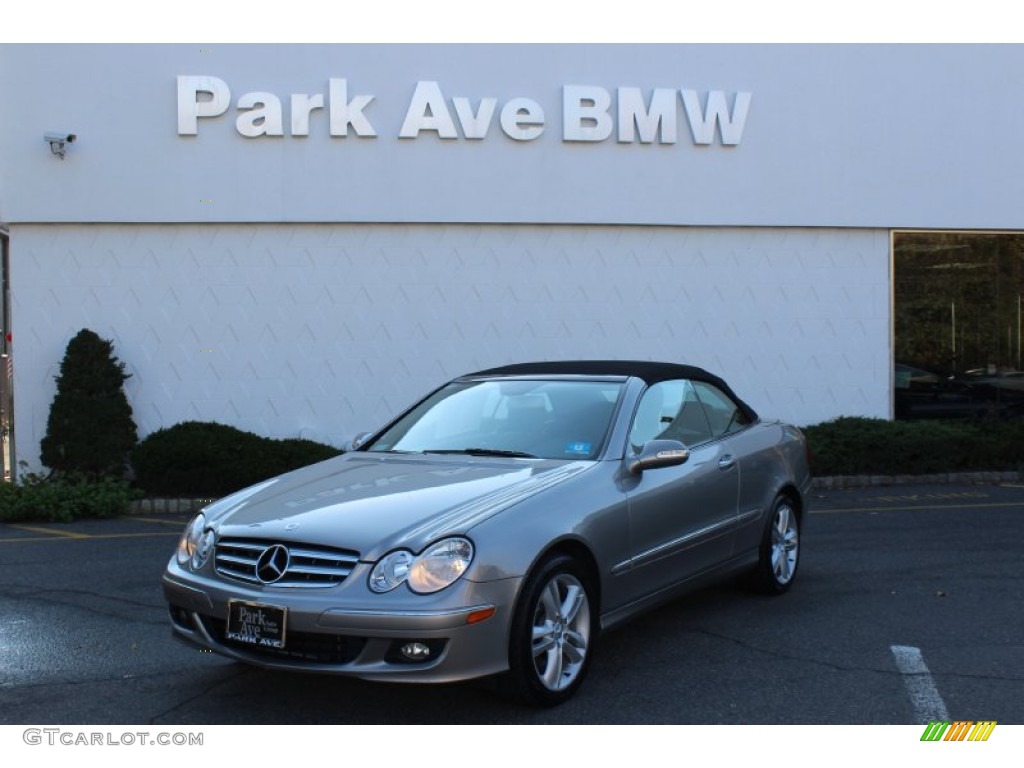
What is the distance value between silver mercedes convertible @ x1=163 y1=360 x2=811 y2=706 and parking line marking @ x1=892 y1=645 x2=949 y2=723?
1.09 meters

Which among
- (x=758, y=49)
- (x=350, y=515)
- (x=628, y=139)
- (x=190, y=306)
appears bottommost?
(x=350, y=515)

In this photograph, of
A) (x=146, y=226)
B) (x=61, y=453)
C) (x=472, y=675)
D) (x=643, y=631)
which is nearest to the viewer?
(x=472, y=675)

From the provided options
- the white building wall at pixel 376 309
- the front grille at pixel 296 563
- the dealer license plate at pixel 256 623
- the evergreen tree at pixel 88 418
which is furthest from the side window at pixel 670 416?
the evergreen tree at pixel 88 418

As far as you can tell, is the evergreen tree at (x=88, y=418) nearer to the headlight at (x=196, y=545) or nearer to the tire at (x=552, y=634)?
the headlight at (x=196, y=545)

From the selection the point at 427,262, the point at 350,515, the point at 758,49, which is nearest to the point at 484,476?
the point at 350,515

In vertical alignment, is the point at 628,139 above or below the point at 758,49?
below

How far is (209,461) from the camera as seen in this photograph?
1109 centimetres

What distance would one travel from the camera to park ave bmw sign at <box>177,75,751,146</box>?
12.2 metres

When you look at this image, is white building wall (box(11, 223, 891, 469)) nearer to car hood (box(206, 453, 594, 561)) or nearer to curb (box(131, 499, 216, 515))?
curb (box(131, 499, 216, 515))

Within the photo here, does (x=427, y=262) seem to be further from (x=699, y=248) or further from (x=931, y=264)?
(x=931, y=264)

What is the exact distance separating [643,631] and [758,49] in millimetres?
9311

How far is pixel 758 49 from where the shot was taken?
13000 millimetres
